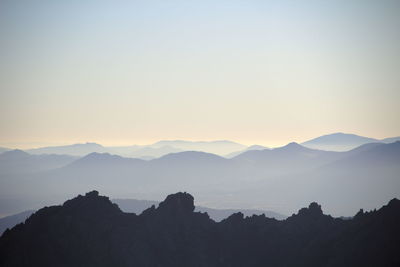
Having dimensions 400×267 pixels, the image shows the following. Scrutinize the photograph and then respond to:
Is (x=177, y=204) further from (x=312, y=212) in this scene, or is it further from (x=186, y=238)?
(x=312, y=212)

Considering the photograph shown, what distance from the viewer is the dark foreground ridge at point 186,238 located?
64.5 meters

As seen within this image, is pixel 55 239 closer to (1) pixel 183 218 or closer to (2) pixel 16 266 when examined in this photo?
(2) pixel 16 266

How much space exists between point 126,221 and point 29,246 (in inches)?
742

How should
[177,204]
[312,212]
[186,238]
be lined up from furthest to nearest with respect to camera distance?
[312,212] < [177,204] < [186,238]

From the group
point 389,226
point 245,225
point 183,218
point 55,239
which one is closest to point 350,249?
point 389,226

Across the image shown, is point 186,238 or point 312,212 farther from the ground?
point 312,212

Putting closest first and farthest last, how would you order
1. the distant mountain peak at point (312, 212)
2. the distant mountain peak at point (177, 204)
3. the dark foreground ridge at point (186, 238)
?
1. the dark foreground ridge at point (186, 238)
2. the distant mountain peak at point (177, 204)
3. the distant mountain peak at point (312, 212)

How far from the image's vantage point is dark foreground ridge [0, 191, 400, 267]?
64.5 metres

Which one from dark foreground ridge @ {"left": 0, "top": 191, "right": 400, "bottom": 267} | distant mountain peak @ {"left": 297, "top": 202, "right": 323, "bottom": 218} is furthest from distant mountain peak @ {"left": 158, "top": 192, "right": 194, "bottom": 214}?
distant mountain peak @ {"left": 297, "top": 202, "right": 323, "bottom": 218}

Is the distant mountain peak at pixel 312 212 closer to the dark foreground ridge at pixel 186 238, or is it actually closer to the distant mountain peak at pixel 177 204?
the dark foreground ridge at pixel 186 238

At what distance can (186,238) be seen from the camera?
254ft

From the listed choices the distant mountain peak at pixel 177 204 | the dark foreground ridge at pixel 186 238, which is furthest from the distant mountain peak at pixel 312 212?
the distant mountain peak at pixel 177 204

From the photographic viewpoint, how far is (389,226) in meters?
63.2

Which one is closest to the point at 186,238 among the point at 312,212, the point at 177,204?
the point at 177,204
